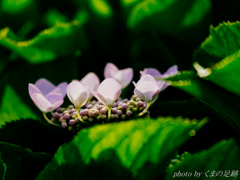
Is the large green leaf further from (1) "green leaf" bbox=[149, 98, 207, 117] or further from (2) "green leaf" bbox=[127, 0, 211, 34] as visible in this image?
(2) "green leaf" bbox=[127, 0, 211, 34]

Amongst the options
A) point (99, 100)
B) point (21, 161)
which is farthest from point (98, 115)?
point (21, 161)

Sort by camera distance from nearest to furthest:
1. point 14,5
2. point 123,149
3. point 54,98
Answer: point 123,149 < point 54,98 < point 14,5

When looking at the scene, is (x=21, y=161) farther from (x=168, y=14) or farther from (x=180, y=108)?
(x=168, y=14)

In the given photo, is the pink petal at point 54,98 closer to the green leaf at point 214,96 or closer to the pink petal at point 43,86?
the pink petal at point 43,86

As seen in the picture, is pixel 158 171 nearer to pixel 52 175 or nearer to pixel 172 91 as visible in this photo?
pixel 52 175

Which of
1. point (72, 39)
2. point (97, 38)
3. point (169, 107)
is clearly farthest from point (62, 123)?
point (97, 38)

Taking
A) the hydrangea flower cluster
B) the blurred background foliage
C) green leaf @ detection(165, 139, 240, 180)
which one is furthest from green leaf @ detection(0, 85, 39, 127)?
green leaf @ detection(165, 139, 240, 180)
